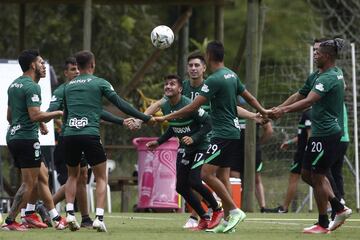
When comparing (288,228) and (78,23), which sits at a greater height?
(78,23)

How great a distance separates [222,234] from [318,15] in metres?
Result: 21.6

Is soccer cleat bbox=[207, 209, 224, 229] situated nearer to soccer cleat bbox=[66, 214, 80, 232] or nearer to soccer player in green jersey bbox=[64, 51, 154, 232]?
soccer player in green jersey bbox=[64, 51, 154, 232]

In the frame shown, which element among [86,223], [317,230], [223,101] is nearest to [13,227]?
[86,223]

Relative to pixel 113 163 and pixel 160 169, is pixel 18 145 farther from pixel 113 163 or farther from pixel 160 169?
pixel 113 163

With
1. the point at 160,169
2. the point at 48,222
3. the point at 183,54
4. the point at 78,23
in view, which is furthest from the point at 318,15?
the point at 48,222

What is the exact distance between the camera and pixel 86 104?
1340 cm

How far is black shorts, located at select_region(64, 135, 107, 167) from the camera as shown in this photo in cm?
1338

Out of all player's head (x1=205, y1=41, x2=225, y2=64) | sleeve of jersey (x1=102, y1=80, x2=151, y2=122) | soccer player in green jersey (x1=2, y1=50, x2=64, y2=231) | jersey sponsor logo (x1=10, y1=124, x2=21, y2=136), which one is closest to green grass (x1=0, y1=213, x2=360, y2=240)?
soccer player in green jersey (x1=2, y1=50, x2=64, y2=231)

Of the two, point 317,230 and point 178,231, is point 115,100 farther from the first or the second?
point 317,230

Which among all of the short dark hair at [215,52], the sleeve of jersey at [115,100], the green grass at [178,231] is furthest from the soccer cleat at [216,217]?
the short dark hair at [215,52]

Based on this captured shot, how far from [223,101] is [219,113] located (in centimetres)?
16

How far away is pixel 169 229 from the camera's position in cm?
1408

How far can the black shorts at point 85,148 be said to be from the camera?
13375 millimetres

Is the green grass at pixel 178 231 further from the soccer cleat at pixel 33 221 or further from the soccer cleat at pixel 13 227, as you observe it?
the soccer cleat at pixel 33 221
